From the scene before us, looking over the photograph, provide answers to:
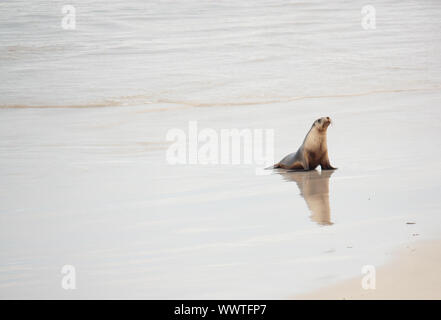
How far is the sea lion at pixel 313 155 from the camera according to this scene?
7410 millimetres

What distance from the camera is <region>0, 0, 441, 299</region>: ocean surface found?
14.8ft

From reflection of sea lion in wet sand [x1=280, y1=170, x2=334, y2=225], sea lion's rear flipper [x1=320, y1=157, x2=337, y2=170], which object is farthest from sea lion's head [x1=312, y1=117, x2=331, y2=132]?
reflection of sea lion in wet sand [x1=280, y1=170, x2=334, y2=225]

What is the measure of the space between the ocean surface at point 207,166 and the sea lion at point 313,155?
0.44 ft

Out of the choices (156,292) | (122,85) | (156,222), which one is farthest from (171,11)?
(156,292)

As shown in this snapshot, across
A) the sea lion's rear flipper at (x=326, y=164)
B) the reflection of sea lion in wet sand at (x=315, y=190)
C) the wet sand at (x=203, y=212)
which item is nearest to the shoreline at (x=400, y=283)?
the wet sand at (x=203, y=212)

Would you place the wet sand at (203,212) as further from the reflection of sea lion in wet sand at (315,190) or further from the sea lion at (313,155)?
the sea lion at (313,155)

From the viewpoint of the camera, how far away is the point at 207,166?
25.2ft

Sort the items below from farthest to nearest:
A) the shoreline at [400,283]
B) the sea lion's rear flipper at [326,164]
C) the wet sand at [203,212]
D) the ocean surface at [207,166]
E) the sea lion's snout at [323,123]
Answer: the sea lion's snout at [323,123] < the sea lion's rear flipper at [326,164] < the ocean surface at [207,166] < the wet sand at [203,212] < the shoreline at [400,283]

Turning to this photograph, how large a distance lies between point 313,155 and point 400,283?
3.52 m

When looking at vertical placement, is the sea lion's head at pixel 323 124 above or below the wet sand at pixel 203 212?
above

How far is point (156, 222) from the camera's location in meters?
5.53

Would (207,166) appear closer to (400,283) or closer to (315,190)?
(315,190)

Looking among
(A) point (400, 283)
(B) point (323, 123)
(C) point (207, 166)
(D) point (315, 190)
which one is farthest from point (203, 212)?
(B) point (323, 123)

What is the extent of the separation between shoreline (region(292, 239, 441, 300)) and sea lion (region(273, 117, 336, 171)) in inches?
116
